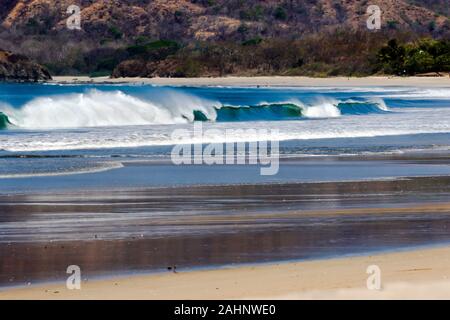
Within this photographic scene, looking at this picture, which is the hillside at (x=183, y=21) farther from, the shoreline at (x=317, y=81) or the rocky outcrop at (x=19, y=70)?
the shoreline at (x=317, y=81)

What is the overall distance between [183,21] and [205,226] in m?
127

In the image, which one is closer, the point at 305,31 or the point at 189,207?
the point at 189,207

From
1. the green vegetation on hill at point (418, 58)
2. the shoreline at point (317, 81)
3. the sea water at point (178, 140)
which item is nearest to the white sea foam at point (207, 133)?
the sea water at point (178, 140)

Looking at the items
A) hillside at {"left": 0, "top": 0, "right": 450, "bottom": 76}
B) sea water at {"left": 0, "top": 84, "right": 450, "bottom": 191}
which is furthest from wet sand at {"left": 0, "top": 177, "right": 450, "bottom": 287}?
hillside at {"left": 0, "top": 0, "right": 450, "bottom": 76}

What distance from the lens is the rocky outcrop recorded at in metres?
106

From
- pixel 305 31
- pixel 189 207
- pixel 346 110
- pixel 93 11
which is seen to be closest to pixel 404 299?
pixel 189 207

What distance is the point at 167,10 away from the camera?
464ft

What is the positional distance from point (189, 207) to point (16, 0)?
13819 cm

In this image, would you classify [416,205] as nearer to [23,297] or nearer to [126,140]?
[23,297]

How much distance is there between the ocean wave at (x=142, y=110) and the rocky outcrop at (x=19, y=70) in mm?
61027

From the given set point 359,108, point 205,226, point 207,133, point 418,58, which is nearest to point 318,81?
point 418,58
